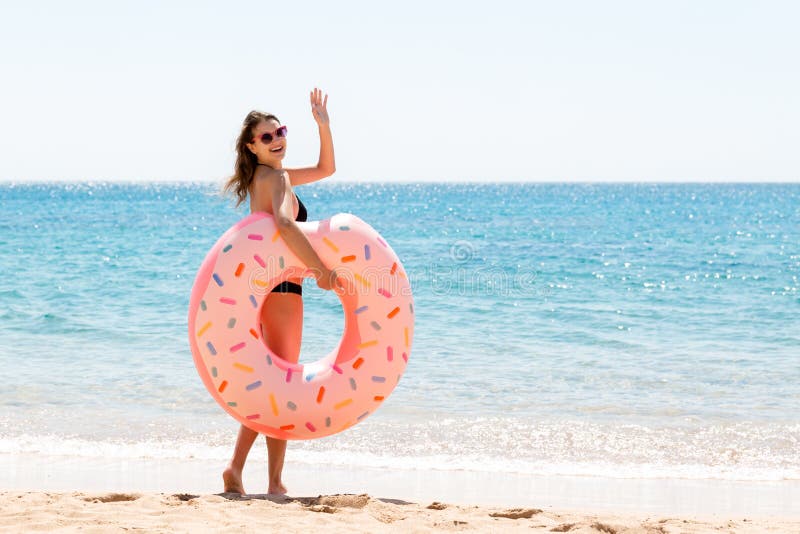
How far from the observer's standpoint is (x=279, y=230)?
3.82 metres

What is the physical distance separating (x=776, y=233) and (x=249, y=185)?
25970 mm

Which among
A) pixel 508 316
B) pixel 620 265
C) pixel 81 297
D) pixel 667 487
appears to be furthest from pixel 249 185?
pixel 620 265

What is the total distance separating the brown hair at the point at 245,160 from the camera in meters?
4.02

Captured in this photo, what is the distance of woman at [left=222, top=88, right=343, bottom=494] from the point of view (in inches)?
151

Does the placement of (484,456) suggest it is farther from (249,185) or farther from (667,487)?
(249,185)

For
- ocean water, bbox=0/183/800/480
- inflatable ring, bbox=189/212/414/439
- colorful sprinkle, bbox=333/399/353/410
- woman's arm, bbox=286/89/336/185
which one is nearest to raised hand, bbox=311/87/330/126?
woman's arm, bbox=286/89/336/185

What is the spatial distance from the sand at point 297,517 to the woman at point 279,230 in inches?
7.7

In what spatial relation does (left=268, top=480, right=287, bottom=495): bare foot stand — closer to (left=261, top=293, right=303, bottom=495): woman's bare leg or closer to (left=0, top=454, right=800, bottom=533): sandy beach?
(left=0, top=454, right=800, bottom=533): sandy beach

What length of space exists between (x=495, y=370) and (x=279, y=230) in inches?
149

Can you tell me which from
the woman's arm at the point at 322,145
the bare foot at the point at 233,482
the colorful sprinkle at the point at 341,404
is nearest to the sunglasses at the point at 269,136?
the woman's arm at the point at 322,145

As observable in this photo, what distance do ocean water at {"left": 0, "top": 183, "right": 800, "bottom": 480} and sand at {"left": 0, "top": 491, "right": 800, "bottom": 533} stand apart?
1.08 m

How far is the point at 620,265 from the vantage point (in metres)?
16.2

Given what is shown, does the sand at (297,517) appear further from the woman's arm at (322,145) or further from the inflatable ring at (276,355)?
the woman's arm at (322,145)

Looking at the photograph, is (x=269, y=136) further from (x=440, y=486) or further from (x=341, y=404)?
(x=440, y=486)
